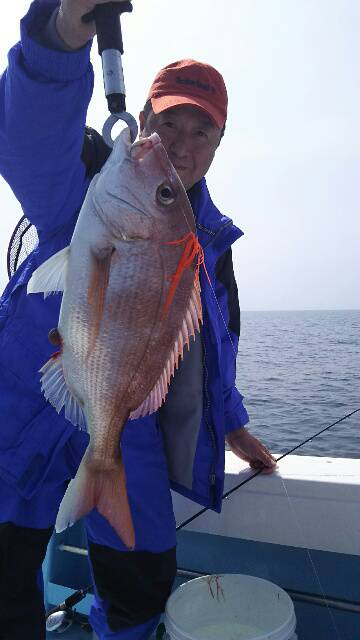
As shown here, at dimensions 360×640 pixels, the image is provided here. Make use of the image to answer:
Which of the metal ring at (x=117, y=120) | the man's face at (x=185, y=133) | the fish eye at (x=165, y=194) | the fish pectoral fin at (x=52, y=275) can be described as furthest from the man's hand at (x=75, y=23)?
the man's face at (x=185, y=133)

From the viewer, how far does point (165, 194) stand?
1.55 m

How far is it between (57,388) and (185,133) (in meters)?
1.35

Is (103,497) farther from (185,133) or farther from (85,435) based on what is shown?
(185,133)

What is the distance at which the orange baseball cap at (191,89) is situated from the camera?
2252mm

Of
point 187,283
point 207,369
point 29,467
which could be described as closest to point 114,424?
point 187,283

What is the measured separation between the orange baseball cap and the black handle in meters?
0.87

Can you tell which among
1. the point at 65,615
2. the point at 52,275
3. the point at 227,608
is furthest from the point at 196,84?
the point at 65,615

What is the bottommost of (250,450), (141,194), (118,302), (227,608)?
(227,608)

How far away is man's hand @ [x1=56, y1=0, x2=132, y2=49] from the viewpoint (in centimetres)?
137

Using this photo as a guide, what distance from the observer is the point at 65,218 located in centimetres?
184

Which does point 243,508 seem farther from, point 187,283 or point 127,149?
point 127,149

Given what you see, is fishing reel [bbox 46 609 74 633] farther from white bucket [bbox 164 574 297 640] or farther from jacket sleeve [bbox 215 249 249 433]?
jacket sleeve [bbox 215 249 249 433]

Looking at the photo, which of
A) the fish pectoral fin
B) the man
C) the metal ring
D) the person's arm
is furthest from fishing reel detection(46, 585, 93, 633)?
the metal ring

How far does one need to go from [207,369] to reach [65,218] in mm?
904
